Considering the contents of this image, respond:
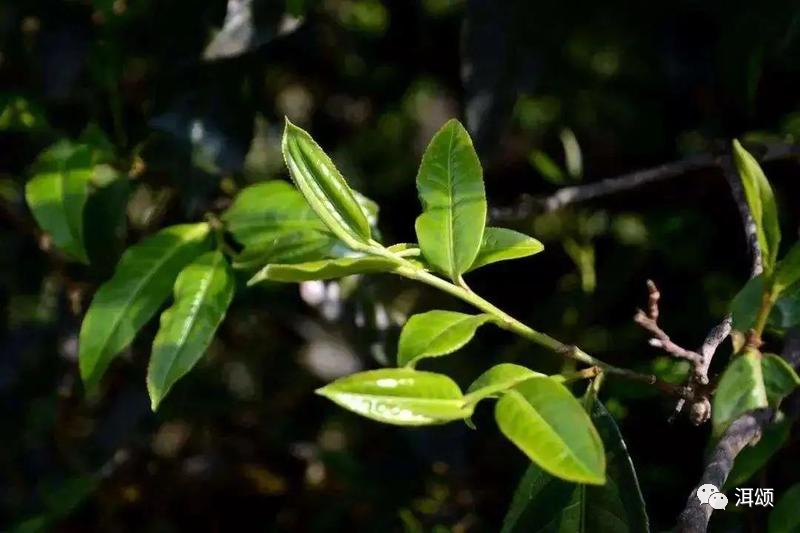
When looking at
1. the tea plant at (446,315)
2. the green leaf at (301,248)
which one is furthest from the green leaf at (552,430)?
the green leaf at (301,248)

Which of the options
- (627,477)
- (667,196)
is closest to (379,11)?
(667,196)

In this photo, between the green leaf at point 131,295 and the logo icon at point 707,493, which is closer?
the logo icon at point 707,493

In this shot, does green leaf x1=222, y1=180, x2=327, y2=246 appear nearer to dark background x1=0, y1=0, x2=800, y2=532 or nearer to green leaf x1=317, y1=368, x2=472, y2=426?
dark background x1=0, y1=0, x2=800, y2=532

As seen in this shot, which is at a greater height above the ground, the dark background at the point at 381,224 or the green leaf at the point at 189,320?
the green leaf at the point at 189,320

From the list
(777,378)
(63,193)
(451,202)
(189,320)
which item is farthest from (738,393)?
(63,193)

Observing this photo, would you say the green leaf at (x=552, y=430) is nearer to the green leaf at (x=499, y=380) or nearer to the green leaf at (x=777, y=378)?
the green leaf at (x=499, y=380)

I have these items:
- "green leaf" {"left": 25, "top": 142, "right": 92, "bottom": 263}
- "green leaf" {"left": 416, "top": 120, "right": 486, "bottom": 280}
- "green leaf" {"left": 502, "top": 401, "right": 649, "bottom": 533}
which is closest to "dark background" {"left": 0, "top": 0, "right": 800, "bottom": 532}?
"green leaf" {"left": 25, "top": 142, "right": 92, "bottom": 263}

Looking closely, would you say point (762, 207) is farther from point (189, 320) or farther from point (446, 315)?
point (189, 320)
